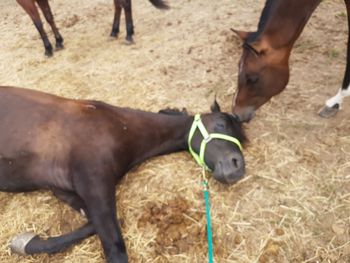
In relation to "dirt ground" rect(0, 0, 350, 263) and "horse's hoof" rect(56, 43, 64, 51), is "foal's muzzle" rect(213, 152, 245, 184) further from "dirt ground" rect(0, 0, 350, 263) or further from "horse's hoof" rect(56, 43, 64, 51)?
"horse's hoof" rect(56, 43, 64, 51)

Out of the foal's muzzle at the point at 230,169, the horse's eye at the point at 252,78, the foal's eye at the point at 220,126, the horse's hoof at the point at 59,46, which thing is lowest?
the horse's hoof at the point at 59,46

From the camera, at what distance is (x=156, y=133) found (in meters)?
3.16

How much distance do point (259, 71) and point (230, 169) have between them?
79 centimetres

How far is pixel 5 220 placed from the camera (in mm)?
3035

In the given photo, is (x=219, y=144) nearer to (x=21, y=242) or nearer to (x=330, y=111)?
(x=330, y=111)

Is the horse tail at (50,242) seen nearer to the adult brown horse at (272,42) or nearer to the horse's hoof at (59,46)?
the adult brown horse at (272,42)

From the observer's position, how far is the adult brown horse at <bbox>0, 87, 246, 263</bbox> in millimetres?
2723

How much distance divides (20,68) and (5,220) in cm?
267

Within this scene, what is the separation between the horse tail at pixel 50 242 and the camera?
2707 millimetres

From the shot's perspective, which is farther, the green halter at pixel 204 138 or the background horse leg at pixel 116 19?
the background horse leg at pixel 116 19

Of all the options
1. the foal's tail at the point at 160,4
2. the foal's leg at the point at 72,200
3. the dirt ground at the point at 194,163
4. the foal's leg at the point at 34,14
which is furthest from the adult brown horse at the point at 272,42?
the foal's leg at the point at 34,14

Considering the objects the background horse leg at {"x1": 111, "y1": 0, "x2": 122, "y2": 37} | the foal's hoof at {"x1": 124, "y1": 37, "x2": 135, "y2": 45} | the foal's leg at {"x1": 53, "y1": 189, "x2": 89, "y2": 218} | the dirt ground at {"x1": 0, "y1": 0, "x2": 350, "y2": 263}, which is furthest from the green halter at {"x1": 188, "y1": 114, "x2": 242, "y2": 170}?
the background horse leg at {"x1": 111, "y1": 0, "x2": 122, "y2": 37}

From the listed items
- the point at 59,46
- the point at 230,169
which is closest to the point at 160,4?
the point at 59,46

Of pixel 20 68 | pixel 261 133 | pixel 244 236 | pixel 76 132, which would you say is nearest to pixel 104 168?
pixel 76 132
